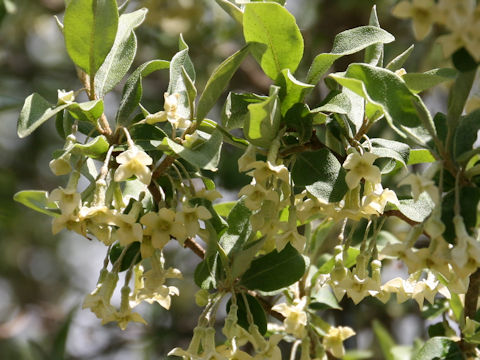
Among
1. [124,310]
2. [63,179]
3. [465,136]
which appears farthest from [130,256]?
[63,179]

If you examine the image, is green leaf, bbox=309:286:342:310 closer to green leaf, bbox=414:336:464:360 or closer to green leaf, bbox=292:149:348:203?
green leaf, bbox=414:336:464:360

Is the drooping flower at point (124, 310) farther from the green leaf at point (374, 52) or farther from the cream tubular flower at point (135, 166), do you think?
the green leaf at point (374, 52)

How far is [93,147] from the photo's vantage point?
114cm

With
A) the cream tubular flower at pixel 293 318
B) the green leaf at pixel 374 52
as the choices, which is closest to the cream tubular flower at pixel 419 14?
the green leaf at pixel 374 52

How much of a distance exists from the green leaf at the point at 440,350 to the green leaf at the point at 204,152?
0.54 metres

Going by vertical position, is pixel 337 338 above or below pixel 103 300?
below

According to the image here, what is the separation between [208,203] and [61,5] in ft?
9.07

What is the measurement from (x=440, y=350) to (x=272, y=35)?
64 cm

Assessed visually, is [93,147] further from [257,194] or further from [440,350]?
[440,350]

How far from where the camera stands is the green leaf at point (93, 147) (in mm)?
1118

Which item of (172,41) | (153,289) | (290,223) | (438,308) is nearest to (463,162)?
(290,223)

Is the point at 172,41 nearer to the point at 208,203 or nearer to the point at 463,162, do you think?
the point at 208,203

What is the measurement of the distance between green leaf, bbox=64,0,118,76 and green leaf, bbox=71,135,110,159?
0.15 metres

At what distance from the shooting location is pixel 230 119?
47.3 inches
